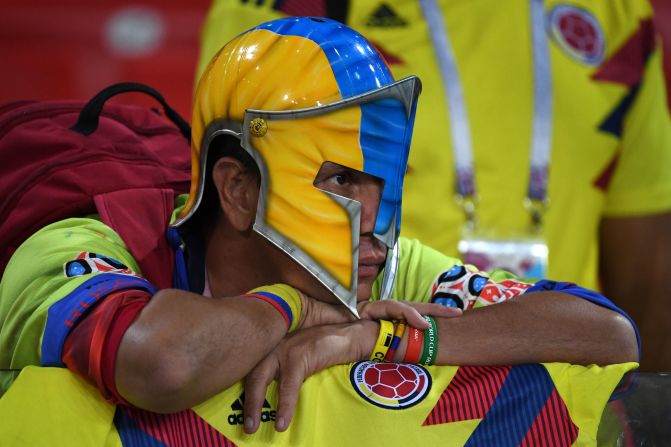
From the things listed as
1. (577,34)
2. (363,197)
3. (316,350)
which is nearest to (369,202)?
(363,197)

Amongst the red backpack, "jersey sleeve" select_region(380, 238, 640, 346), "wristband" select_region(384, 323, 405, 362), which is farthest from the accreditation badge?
"wristband" select_region(384, 323, 405, 362)

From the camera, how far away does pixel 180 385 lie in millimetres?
1096

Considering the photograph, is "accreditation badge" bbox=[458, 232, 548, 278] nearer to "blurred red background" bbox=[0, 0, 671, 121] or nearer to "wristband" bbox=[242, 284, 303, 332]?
"blurred red background" bbox=[0, 0, 671, 121]

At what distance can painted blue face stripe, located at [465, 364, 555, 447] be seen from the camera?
1.16 m

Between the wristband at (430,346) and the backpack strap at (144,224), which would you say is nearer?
the wristband at (430,346)

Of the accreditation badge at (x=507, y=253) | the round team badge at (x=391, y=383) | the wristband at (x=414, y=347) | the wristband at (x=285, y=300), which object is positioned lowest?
the accreditation badge at (x=507, y=253)

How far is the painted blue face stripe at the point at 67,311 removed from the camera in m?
1.16

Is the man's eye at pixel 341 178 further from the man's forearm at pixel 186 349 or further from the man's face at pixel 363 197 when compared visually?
the man's forearm at pixel 186 349

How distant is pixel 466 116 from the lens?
7.95 feet

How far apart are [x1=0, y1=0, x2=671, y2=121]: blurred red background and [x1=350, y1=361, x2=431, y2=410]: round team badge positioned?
6.17 ft

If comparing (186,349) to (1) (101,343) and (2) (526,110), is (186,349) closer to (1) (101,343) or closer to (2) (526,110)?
(1) (101,343)

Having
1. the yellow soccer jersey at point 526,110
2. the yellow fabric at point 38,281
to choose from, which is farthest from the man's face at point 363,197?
the yellow soccer jersey at point 526,110

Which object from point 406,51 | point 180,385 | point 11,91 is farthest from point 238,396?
point 11,91

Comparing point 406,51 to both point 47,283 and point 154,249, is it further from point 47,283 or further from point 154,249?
point 47,283
